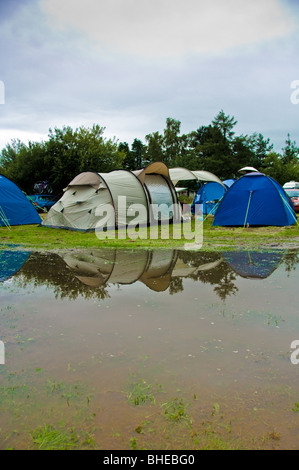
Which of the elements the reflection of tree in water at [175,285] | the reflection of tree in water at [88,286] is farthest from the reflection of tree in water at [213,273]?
the reflection of tree in water at [175,285]

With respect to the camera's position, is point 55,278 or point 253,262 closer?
point 55,278

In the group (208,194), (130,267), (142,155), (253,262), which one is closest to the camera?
(130,267)

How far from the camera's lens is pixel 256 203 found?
57.3 feet

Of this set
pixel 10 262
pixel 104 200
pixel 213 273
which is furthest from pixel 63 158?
pixel 213 273

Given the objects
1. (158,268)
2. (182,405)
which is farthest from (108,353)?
(158,268)

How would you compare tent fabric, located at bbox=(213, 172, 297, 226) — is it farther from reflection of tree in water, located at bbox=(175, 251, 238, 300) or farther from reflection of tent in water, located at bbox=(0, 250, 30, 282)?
reflection of tent in water, located at bbox=(0, 250, 30, 282)

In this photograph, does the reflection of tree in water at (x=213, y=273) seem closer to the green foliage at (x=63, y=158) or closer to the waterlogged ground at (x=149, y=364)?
the waterlogged ground at (x=149, y=364)

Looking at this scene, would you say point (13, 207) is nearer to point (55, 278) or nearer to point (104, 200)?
point (104, 200)

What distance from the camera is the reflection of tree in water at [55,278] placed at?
7.36 meters

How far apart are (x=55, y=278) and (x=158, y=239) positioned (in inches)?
268

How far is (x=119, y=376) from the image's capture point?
4117mm

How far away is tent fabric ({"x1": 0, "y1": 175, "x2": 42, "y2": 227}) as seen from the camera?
19.6 meters

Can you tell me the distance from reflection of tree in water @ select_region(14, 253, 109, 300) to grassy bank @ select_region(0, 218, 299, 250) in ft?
7.99
